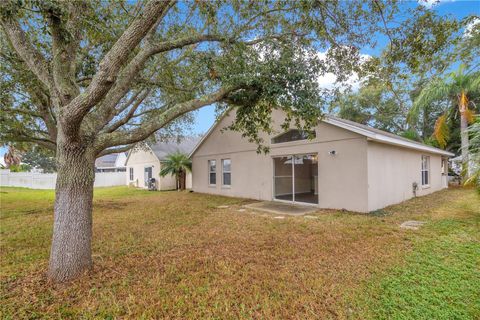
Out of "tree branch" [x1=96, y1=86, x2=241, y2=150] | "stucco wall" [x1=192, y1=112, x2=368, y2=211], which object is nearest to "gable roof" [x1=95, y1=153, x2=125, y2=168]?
"stucco wall" [x1=192, y1=112, x2=368, y2=211]

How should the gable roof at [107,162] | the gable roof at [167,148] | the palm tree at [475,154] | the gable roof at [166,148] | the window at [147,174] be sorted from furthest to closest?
the gable roof at [107,162] → the window at [147,174] → the gable roof at [167,148] → the gable roof at [166,148] → the palm tree at [475,154]

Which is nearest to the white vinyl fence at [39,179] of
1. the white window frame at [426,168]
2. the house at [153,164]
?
the house at [153,164]

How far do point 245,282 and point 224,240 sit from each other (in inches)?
78.5

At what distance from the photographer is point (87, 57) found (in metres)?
5.58

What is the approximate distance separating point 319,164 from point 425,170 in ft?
26.3

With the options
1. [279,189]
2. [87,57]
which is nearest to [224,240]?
[87,57]

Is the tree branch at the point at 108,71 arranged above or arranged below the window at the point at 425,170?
above

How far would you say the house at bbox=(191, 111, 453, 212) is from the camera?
8.20 m

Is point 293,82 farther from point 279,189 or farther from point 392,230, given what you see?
point 279,189

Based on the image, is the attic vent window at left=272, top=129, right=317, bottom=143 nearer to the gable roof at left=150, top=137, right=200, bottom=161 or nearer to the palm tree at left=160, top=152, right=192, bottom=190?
the palm tree at left=160, top=152, right=192, bottom=190

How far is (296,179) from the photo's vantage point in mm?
13977

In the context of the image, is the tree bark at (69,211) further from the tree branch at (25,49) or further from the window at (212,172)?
Result: the window at (212,172)

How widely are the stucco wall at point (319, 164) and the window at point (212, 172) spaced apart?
0.77 ft

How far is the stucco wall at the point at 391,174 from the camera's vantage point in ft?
26.8
